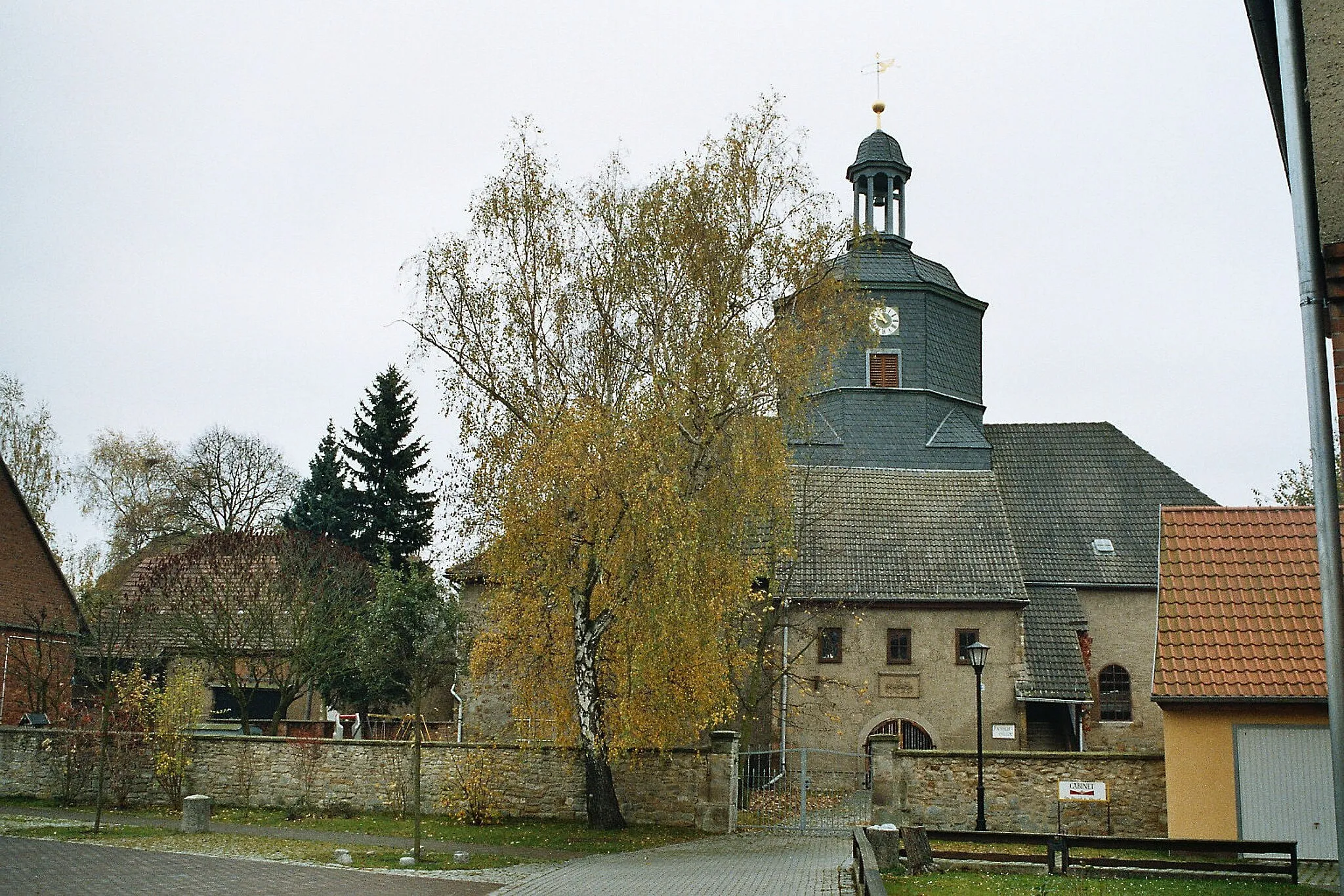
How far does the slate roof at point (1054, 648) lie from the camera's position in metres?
31.3

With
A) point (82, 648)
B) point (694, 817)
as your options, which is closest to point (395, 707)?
point (82, 648)

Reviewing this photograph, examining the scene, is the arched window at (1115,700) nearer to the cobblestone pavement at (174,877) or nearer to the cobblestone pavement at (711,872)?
the cobblestone pavement at (711,872)

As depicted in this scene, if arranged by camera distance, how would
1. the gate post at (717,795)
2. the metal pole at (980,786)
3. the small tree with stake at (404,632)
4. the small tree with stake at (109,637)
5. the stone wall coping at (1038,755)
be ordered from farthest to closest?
the small tree with stake at (404,632)
the small tree with stake at (109,637)
the gate post at (717,795)
the stone wall coping at (1038,755)
the metal pole at (980,786)

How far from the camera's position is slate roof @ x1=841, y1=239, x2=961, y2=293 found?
37381 millimetres

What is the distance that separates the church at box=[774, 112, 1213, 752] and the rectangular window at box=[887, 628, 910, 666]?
4cm

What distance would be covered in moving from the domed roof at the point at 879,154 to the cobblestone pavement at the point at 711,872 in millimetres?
25180

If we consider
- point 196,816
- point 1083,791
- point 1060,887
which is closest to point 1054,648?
point 1083,791

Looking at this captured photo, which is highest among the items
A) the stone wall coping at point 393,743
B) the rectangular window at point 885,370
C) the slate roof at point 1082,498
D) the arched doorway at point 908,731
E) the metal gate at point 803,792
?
the rectangular window at point 885,370

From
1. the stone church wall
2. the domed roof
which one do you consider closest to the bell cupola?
the domed roof

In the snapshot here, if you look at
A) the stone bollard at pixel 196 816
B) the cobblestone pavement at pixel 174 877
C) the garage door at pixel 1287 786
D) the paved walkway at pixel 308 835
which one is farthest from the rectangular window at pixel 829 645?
the cobblestone pavement at pixel 174 877

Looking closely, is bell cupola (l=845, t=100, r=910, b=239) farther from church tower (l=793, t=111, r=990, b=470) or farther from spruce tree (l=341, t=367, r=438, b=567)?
spruce tree (l=341, t=367, r=438, b=567)

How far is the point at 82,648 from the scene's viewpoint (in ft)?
109

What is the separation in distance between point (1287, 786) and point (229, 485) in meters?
44.7

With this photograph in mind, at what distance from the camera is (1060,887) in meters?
13.2
